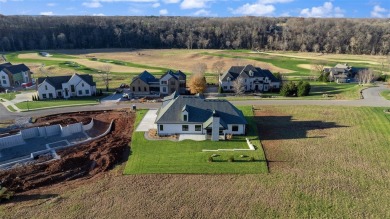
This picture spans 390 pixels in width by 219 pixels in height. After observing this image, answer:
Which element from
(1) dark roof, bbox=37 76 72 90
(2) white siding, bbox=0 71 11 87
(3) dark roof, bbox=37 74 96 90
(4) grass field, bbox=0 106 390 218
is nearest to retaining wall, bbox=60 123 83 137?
(4) grass field, bbox=0 106 390 218

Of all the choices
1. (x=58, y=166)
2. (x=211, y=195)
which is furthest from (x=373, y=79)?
(x=58, y=166)

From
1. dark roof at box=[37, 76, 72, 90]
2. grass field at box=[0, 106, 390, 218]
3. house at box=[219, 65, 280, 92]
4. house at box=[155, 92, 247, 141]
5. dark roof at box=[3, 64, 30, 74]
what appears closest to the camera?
grass field at box=[0, 106, 390, 218]

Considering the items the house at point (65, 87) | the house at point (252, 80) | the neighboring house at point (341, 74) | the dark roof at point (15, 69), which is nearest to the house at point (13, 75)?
the dark roof at point (15, 69)

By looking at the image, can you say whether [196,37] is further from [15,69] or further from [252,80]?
[15,69]

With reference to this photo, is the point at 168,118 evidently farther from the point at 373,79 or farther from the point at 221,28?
the point at 221,28

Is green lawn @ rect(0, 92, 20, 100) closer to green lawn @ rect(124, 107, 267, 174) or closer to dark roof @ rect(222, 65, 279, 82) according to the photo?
green lawn @ rect(124, 107, 267, 174)

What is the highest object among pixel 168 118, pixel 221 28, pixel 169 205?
pixel 221 28
